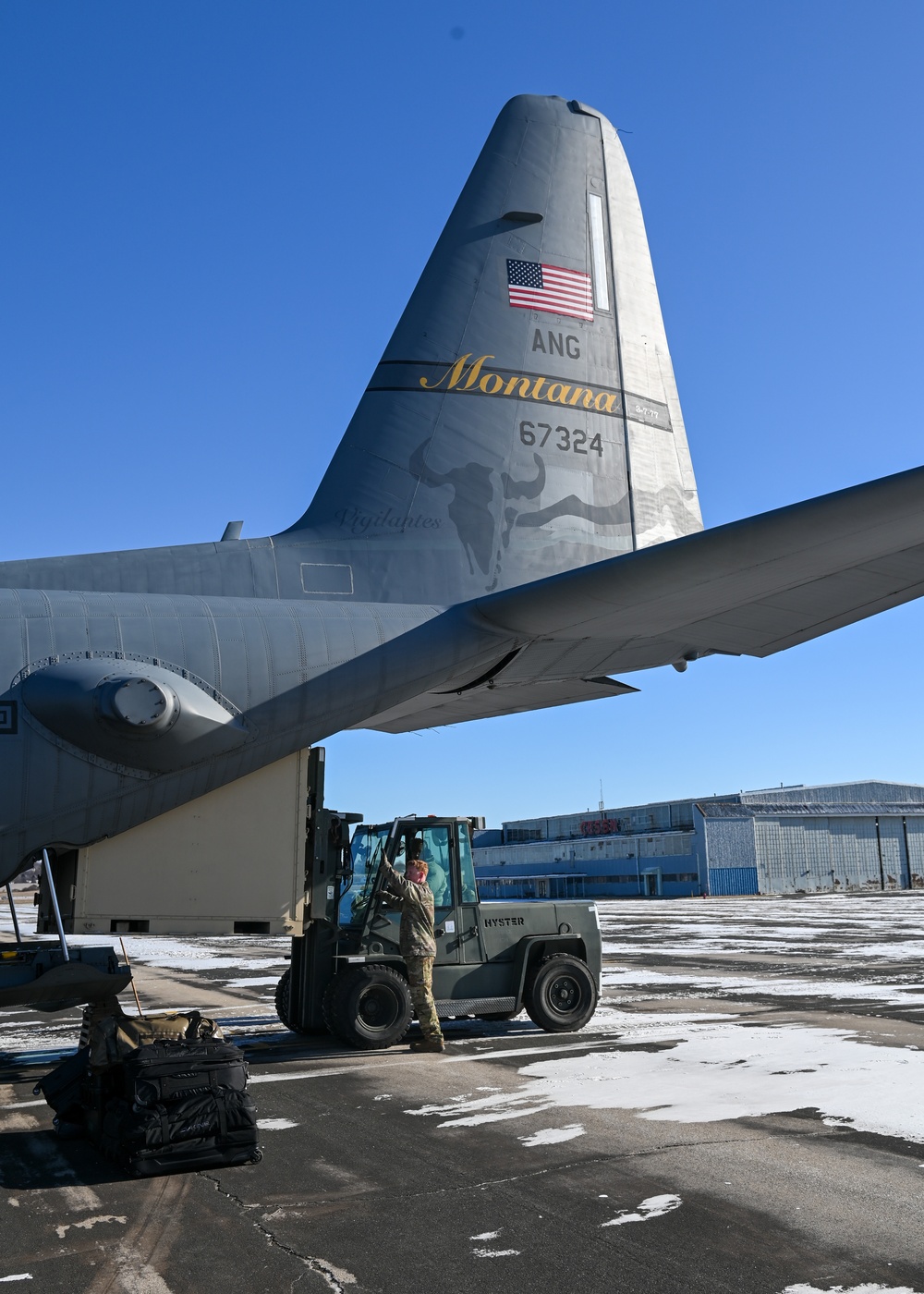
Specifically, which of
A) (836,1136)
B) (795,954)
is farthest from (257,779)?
(795,954)

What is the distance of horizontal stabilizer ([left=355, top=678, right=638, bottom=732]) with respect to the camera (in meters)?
8.88

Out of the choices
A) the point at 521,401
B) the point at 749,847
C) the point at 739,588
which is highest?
the point at 521,401

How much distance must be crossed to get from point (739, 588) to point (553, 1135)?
3.66 m

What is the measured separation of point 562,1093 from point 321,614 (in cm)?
391

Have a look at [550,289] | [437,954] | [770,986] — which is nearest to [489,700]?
[437,954]

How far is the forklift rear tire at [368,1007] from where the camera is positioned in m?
9.62

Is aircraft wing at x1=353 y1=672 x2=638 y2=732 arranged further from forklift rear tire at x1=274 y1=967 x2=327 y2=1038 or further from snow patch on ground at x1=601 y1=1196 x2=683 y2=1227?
snow patch on ground at x1=601 y1=1196 x2=683 y2=1227

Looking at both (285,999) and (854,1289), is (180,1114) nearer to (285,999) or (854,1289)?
(854,1289)

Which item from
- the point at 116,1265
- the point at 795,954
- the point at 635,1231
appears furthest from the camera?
the point at 795,954

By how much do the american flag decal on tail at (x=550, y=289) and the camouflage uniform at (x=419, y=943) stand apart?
5468mm

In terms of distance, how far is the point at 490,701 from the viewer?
30.5 ft

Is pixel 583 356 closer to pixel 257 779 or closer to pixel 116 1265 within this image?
pixel 257 779

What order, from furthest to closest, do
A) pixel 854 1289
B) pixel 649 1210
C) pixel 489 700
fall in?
1. pixel 489 700
2. pixel 649 1210
3. pixel 854 1289

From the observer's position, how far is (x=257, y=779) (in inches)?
296
